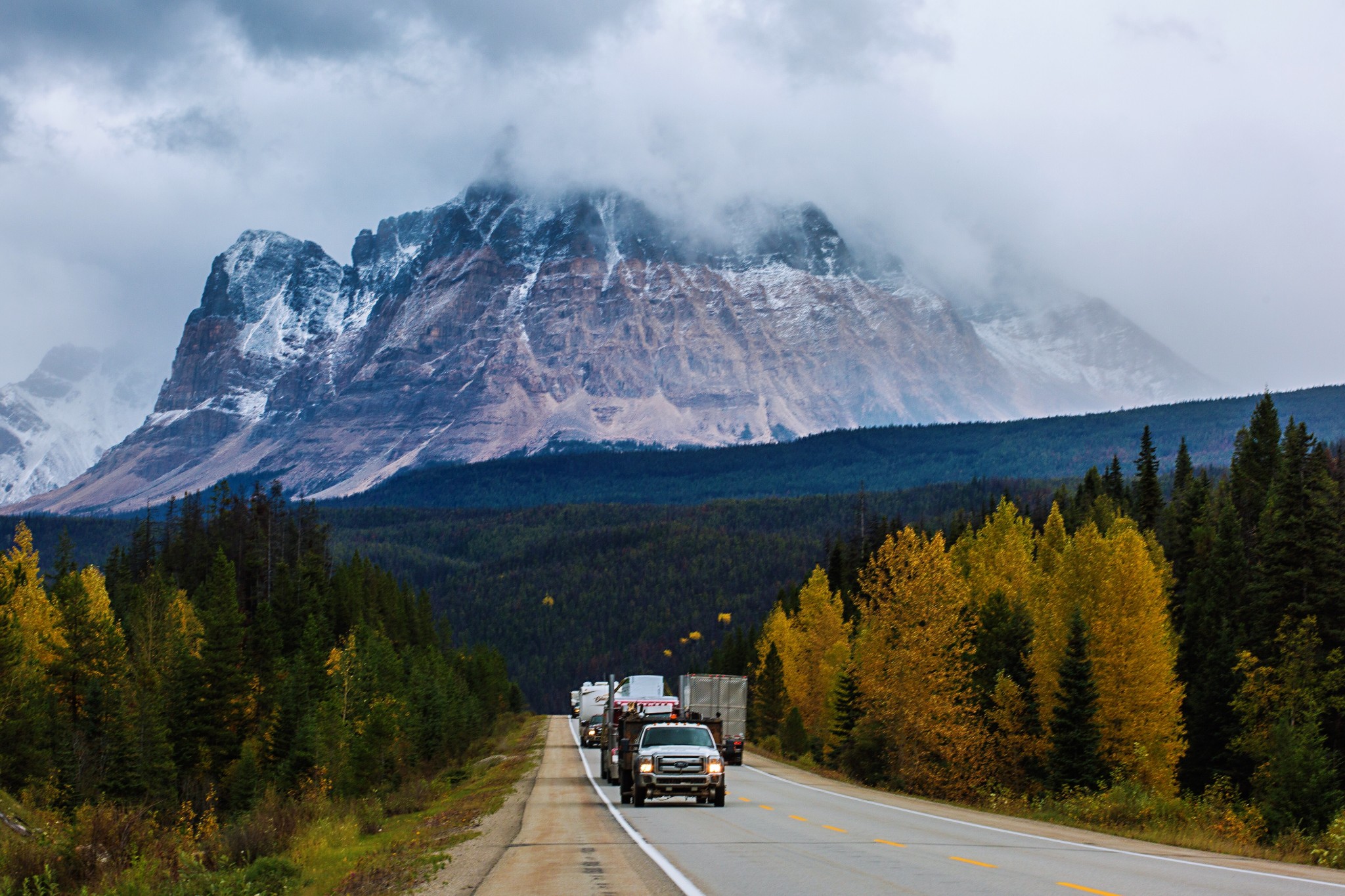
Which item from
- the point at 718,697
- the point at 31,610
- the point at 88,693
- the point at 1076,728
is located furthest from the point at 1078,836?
the point at 31,610

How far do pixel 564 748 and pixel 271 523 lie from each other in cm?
5521

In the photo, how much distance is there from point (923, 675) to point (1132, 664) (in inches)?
359

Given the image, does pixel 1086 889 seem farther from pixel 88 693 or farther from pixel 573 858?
pixel 88 693

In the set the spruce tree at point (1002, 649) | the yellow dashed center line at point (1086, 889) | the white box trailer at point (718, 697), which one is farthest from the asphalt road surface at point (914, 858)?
the white box trailer at point (718, 697)

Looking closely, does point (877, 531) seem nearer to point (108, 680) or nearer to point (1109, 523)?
point (1109, 523)

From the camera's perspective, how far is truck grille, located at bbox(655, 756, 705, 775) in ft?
102

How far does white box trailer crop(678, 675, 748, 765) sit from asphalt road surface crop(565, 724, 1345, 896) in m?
26.6

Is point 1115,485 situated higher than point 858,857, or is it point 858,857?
point 1115,485

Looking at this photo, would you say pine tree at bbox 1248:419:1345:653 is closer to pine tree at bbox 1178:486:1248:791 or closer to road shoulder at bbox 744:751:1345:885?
pine tree at bbox 1178:486:1248:791

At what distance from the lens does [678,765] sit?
31.1 meters

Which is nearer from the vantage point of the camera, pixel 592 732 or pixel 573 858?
pixel 573 858

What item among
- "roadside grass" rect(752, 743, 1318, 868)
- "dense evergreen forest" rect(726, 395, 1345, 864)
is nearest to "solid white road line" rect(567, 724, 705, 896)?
"roadside grass" rect(752, 743, 1318, 868)

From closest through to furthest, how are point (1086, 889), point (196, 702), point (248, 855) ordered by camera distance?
point (1086, 889), point (248, 855), point (196, 702)

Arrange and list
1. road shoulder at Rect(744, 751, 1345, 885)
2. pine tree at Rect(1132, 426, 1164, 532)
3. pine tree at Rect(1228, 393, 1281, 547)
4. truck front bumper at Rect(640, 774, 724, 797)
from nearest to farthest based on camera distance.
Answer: road shoulder at Rect(744, 751, 1345, 885) → truck front bumper at Rect(640, 774, 724, 797) → pine tree at Rect(1228, 393, 1281, 547) → pine tree at Rect(1132, 426, 1164, 532)
